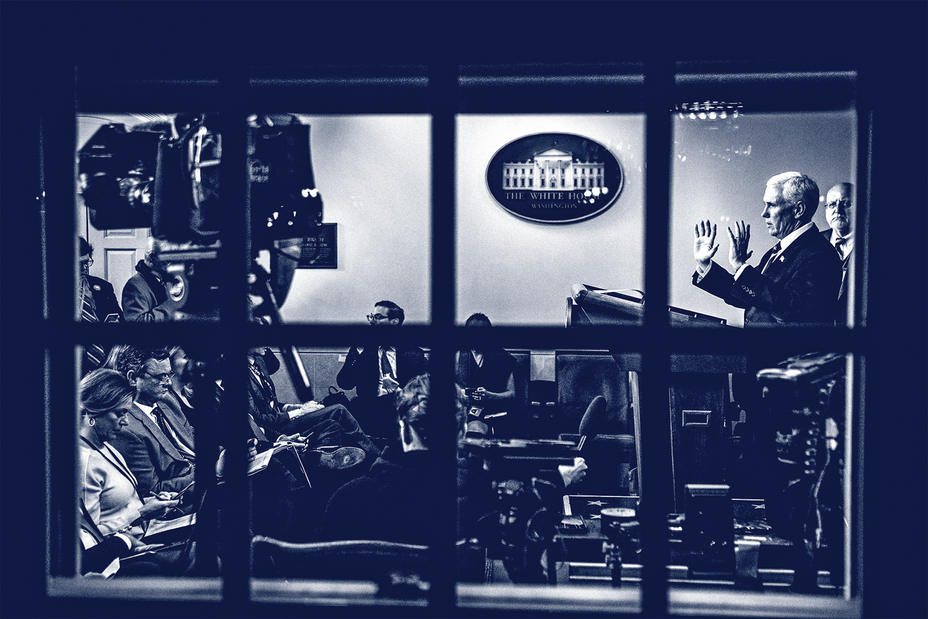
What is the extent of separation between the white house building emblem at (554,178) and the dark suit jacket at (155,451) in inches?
78.9

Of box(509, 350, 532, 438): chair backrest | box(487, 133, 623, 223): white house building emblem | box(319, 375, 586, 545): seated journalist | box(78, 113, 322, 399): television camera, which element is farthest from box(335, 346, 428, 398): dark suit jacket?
box(487, 133, 623, 223): white house building emblem

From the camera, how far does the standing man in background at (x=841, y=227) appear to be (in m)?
3.33

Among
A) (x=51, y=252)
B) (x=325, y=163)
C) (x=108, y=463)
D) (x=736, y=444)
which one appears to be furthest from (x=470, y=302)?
(x=51, y=252)

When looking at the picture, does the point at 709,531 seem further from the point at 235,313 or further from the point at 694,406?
the point at 235,313

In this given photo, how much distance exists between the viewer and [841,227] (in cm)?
358

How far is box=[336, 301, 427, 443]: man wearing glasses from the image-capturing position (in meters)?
3.81

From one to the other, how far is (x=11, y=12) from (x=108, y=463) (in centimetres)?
272

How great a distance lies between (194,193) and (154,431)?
1956 millimetres

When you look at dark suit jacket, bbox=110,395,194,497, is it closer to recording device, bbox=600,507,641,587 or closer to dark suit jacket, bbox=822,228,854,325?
recording device, bbox=600,507,641,587

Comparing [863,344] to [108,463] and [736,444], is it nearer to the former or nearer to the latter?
[736,444]

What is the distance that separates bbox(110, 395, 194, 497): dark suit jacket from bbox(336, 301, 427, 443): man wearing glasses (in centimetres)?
81

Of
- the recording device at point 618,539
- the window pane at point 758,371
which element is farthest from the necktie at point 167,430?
the window pane at point 758,371

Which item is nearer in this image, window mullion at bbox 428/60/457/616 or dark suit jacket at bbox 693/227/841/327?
window mullion at bbox 428/60/457/616

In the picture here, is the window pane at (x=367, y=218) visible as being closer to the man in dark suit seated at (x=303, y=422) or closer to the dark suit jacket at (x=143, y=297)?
the man in dark suit seated at (x=303, y=422)
